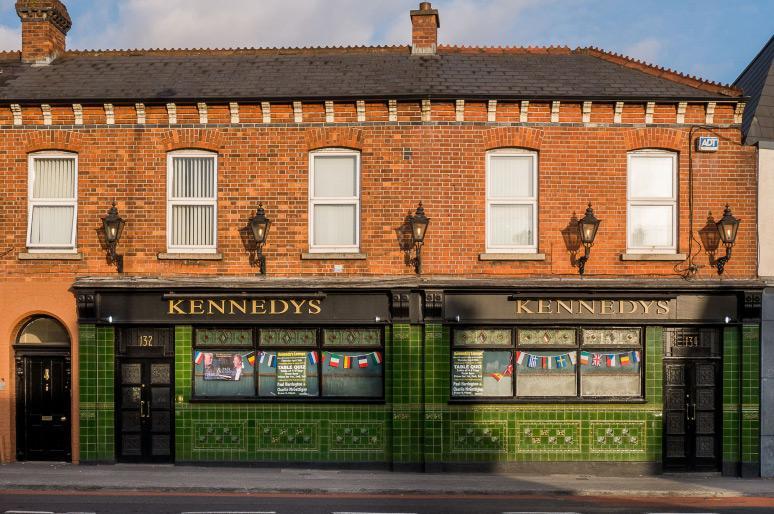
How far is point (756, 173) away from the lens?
55.0 feet

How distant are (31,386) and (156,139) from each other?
220 inches

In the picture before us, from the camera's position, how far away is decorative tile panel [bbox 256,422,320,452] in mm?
16766

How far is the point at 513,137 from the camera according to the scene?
16.8 m

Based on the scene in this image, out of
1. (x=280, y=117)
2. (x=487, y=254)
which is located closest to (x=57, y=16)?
(x=280, y=117)

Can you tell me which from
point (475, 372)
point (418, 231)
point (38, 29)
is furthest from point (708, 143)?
point (38, 29)

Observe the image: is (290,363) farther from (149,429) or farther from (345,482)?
(149,429)

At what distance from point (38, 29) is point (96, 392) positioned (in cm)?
811

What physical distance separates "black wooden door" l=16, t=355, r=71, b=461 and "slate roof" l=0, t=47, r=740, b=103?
5341 mm

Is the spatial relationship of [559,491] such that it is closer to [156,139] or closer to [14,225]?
[156,139]

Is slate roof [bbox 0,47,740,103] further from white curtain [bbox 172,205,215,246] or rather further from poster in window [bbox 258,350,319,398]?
poster in window [bbox 258,350,319,398]

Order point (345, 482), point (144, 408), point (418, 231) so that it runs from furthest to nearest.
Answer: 1. point (144, 408)
2. point (418, 231)
3. point (345, 482)

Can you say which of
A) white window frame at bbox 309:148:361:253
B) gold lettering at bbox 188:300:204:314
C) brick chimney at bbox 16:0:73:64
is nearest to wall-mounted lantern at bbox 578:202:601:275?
white window frame at bbox 309:148:361:253

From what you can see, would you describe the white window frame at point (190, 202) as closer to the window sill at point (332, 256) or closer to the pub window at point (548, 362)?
the window sill at point (332, 256)

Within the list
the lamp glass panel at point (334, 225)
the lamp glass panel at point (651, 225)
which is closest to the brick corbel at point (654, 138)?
the lamp glass panel at point (651, 225)
